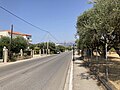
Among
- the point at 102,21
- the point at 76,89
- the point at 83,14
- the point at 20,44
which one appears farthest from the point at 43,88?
the point at 20,44

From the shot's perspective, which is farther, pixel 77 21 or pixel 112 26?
pixel 77 21

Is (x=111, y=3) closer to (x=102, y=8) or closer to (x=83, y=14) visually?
(x=102, y=8)

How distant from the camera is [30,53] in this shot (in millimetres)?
64750

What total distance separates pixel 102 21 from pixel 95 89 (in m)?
3.30

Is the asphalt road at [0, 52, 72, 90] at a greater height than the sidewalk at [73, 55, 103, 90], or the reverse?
the asphalt road at [0, 52, 72, 90]

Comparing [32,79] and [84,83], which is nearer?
[84,83]

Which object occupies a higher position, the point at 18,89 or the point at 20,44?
the point at 20,44

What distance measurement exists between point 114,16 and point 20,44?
5405 cm

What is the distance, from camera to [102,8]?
11.4 meters

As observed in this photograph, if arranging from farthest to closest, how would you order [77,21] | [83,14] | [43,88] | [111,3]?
[77,21]
[83,14]
[43,88]
[111,3]

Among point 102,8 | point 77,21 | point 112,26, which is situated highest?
point 77,21

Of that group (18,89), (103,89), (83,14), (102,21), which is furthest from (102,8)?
(83,14)

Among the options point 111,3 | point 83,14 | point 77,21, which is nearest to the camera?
point 111,3

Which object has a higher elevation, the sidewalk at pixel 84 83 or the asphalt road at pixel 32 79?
the asphalt road at pixel 32 79
